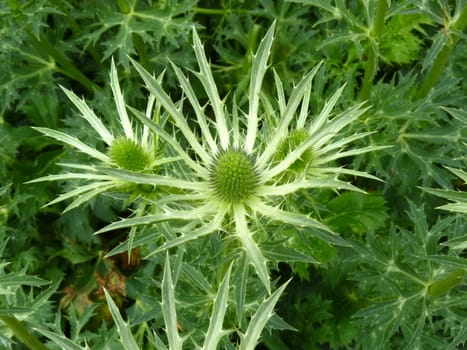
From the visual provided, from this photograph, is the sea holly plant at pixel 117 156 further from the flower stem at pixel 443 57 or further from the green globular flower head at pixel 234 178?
the flower stem at pixel 443 57

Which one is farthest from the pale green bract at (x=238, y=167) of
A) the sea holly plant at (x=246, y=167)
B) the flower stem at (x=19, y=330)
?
the flower stem at (x=19, y=330)

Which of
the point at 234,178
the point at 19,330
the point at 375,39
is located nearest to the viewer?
the point at 234,178

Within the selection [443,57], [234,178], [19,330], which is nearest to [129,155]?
[234,178]

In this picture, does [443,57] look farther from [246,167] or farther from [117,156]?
[117,156]

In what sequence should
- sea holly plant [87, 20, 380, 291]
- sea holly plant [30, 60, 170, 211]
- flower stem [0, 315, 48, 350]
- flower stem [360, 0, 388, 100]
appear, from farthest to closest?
flower stem [360, 0, 388, 100] → flower stem [0, 315, 48, 350] → sea holly plant [30, 60, 170, 211] → sea holly plant [87, 20, 380, 291]

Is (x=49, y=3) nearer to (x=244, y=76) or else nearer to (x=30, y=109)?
(x=30, y=109)

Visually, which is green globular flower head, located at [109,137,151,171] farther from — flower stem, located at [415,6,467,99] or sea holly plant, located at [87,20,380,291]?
flower stem, located at [415,6,467,99]

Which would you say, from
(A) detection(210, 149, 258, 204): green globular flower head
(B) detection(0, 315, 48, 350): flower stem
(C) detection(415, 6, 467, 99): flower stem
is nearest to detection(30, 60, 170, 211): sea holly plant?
(A) detection(210, 149, 258, 204): green globular flower head
